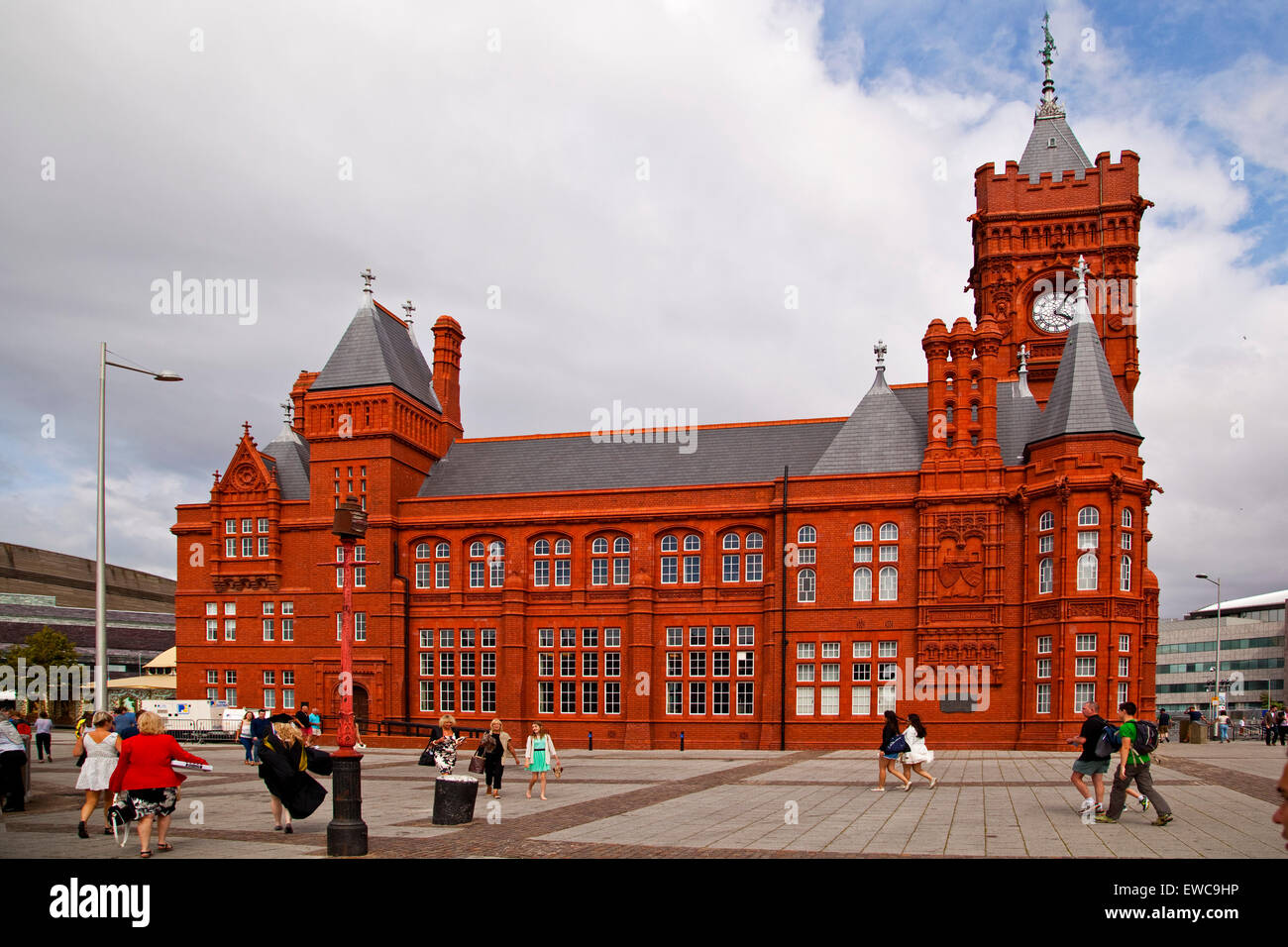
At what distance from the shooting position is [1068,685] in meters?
40.2

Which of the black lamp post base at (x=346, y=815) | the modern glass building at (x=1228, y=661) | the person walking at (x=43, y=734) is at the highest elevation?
the black lamp post base at (x=346, y=815)

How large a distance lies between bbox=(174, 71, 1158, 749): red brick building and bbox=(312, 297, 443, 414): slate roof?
0.20 metres

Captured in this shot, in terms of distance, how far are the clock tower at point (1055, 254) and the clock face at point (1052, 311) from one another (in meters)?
0.05

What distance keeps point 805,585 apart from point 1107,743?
28544mm

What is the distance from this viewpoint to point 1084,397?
42.2m

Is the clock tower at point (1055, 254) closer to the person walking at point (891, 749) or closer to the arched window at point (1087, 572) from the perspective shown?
the arched window at point (1087, 572)

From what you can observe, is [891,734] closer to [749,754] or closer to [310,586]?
[749,754]

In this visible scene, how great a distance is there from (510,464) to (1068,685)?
29.4 metres

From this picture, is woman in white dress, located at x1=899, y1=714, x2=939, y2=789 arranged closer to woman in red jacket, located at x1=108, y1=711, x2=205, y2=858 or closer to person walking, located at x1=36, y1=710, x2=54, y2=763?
woman in red jacket, located at x1=108, y1=711, x2=205, y2=858

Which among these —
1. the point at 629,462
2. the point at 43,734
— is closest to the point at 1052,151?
the point at 629,462

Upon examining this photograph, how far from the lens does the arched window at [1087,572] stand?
133ft

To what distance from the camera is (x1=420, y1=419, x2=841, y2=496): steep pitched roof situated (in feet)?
166

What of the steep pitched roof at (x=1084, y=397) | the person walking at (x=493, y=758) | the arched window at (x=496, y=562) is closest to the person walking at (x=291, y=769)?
the person walking at (x=493, y=758)
